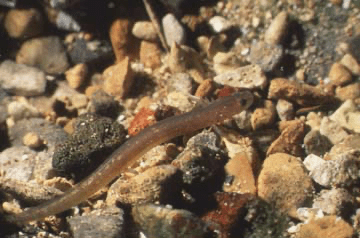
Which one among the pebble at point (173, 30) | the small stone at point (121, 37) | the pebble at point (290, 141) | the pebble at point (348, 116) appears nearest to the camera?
the pebble at point (290, 141)

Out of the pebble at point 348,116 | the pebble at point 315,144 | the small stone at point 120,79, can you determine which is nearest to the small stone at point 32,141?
the small stone at point 120,79

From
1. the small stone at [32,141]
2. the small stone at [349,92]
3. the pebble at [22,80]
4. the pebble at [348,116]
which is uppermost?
the pebble at [22,80]

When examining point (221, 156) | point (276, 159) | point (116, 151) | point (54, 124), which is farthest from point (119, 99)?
point (276, 159)

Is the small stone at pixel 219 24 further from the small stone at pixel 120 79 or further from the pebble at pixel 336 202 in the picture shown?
the pebble at pixel 336 202

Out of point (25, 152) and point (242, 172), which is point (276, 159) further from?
point (25, 152)

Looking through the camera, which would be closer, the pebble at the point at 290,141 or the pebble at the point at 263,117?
the pebble at the point at 290,141

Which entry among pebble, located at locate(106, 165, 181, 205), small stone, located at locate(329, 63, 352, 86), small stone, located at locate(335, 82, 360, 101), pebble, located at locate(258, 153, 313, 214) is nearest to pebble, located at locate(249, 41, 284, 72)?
small stone, located at locate(329, 63, 352, 86)

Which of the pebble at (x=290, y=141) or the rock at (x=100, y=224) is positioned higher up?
the rock at (x=100, y=224)
